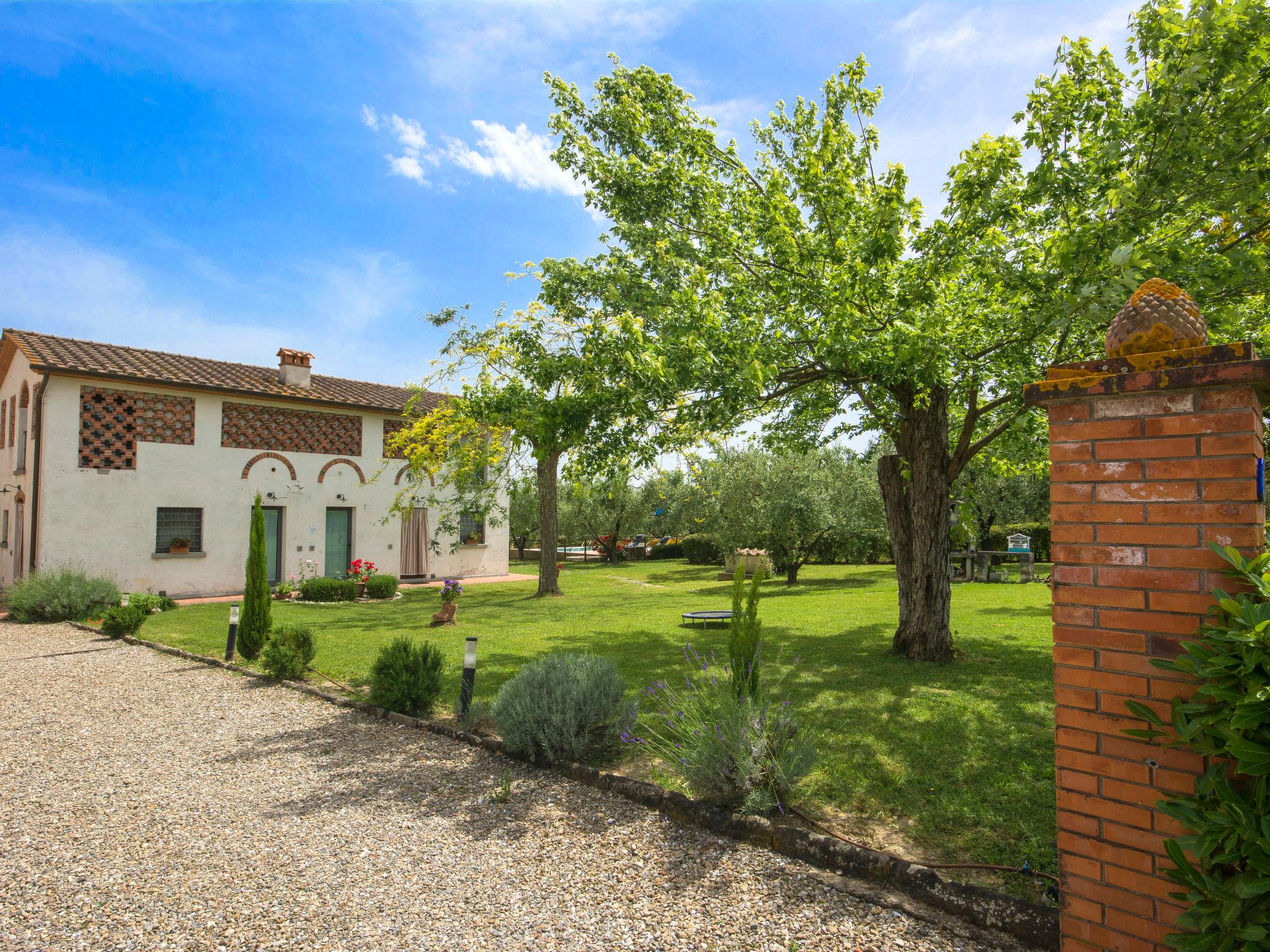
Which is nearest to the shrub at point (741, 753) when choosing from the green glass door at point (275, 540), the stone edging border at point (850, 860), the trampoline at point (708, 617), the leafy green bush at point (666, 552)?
the stone edging border at point (850, 860)

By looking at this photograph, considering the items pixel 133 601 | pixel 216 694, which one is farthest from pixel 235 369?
→ pixel 216 694

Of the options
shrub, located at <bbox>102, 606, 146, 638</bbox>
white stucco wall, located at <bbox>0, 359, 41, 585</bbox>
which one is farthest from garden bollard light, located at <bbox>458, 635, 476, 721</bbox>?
white stucco wall, located at <bbox>0, 359, 41, 585</bbox>

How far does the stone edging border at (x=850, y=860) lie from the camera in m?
3.03

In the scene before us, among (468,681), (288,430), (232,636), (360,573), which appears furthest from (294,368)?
(468,681)

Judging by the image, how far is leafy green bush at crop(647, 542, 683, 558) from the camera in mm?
38656

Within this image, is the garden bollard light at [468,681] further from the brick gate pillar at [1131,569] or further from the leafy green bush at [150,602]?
the leafy green bush at [150,602]

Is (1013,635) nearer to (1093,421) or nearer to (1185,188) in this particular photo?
(1185,188)

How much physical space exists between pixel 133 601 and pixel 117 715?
6826 mm

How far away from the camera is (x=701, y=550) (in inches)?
1340

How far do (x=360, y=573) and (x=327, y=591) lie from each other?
4.32ft

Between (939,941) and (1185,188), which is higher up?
(1185,188)

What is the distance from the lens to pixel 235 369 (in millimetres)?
19859

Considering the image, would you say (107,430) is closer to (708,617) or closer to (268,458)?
(268,458)

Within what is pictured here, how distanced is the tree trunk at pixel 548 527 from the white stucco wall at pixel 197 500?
18.3ft
